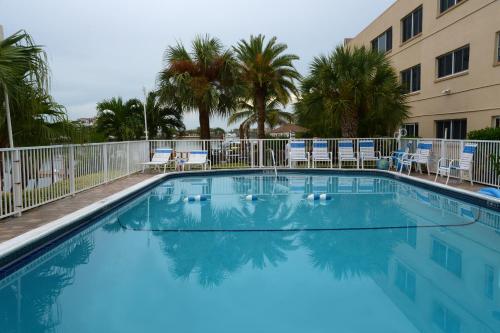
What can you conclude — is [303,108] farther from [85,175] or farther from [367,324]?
[367,324]

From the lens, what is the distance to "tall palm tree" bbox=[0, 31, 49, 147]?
585 centimetres

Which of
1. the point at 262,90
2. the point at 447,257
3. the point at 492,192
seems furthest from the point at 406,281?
the point at 262,90

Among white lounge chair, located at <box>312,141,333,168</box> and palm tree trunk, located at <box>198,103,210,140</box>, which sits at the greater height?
palm tree trunk, located at <box>198,103,210,140</box>

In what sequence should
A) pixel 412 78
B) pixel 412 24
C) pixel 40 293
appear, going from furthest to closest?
1. pixel 412 78
2. pixel 412 24
3. pixel 40 293

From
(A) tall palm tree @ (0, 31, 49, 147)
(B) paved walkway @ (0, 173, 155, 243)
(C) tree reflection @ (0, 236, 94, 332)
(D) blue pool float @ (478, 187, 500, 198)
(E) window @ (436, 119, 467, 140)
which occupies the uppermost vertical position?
(A) tall palm tree @ (0, 31, 49, 147)

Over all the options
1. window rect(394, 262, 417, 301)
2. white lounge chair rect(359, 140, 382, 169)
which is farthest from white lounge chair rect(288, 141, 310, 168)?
window rect(394, 262, 417, 301)

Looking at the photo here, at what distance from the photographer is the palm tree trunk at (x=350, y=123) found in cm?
1486

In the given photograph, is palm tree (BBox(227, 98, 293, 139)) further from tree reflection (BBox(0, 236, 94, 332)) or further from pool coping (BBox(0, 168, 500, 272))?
tree reflection (BBox(0, 236, 94, 332))

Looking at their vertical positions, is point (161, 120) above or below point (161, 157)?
above

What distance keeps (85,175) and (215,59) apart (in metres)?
8.78

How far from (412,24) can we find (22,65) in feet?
57.1

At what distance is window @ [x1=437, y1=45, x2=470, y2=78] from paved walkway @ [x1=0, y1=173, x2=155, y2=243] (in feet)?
41.2

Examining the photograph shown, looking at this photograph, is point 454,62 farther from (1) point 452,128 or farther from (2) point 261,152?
(2) point 261,152

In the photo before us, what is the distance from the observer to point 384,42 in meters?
22.0
